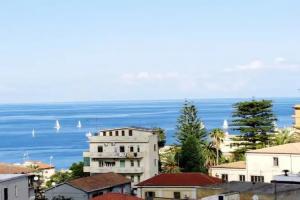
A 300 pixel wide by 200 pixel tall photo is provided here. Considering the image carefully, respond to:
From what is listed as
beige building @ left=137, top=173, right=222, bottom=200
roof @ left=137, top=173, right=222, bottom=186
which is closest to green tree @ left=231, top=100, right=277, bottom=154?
roof @ left=137, top=173, right=222, bottom=186

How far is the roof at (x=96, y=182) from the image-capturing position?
61072mm

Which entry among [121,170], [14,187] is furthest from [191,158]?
[14,187]

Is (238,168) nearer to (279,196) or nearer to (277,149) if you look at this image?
(277,149)

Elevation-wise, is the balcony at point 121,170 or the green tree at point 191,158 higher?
the green tree at point 191,158

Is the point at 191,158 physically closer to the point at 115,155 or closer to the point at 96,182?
the point at 115,155

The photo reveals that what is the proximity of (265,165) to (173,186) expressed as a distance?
50.2ft

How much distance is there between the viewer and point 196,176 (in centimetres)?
6078

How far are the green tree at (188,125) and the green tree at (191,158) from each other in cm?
1659

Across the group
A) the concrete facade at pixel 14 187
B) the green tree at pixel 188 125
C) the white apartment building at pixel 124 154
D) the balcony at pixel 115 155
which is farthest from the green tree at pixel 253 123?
the concrete facade at pixel 14 187

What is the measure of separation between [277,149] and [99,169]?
79.4 ft

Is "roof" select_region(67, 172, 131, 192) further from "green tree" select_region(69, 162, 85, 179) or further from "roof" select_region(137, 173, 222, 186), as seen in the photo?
"green tree" select_region(69, 162, 85, 179)

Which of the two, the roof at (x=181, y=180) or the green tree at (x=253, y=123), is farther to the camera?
the green tree at (x=253, y=123)

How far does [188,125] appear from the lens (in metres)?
111

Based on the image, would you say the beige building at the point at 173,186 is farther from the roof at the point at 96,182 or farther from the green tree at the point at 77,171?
the green tree at the point at 77,171
